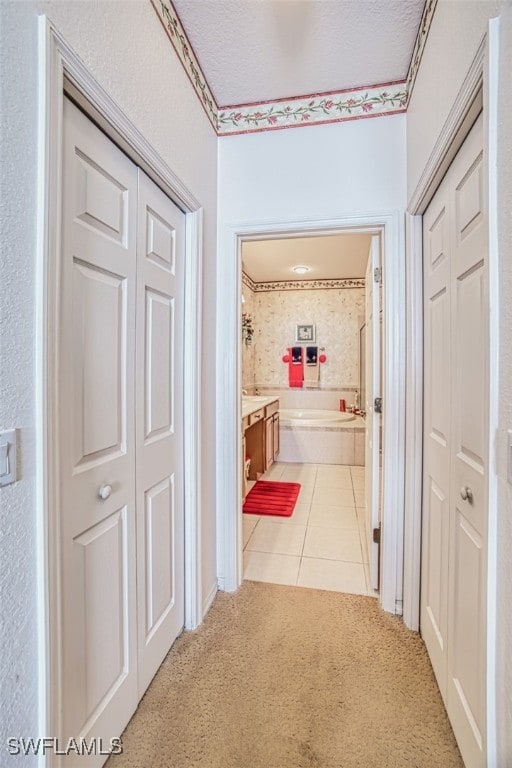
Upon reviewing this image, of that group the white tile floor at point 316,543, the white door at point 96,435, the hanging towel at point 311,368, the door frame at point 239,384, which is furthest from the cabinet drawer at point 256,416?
the white door at point 96,435

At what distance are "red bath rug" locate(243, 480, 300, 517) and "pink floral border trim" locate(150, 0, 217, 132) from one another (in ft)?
8.89

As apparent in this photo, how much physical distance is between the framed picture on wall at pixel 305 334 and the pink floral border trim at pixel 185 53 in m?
3.63

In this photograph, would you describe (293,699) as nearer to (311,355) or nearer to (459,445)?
(459,445)

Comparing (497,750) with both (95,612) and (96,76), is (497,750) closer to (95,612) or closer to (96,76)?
(95,612)

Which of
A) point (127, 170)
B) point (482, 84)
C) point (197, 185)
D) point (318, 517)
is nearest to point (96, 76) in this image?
point (127, 170)

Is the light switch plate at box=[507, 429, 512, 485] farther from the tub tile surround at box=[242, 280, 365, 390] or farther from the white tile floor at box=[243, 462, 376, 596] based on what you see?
the tub tile surround at box=[242, 280, 365, 390]

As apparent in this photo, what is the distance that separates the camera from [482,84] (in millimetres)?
876

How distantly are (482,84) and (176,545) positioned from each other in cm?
186

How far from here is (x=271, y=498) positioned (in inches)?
128

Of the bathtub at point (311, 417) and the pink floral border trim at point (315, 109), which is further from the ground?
the pink floral border trim at point (315, 109)

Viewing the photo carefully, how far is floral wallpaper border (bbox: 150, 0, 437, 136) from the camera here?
1.61 meters

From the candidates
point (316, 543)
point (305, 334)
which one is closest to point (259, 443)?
point (316, 543)

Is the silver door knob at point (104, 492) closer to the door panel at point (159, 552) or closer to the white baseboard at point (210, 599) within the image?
the door panel at point (159, 552)

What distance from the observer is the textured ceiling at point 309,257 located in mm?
3736
